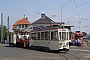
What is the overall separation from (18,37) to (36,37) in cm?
1375

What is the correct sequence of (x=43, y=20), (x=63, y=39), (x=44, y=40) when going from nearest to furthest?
(x=63, y=39) < (x=44, y=40) < (x=43, y=20)

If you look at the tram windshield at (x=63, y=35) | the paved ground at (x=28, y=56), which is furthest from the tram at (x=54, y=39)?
the paved ground at (x=28, y=56)

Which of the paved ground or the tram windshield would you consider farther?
the tram windshield

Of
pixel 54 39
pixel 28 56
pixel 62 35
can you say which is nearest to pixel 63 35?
pixel 62 35

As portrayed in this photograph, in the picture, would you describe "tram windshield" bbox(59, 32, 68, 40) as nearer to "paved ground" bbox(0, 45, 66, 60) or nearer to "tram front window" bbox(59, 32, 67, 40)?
"tram front window" bbox(59, 32, 67, 40)

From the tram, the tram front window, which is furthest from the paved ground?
the tram front window

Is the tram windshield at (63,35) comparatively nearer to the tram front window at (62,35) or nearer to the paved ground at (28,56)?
the tram front window at (62,35)

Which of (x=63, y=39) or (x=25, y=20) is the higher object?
(x=25, y=20)

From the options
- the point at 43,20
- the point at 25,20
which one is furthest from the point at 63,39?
the point at 25,20

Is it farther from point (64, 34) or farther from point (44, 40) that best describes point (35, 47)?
point (64, 34)

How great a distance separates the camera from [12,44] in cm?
5325

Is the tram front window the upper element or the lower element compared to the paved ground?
upper

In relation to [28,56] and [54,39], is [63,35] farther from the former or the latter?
[28,56]

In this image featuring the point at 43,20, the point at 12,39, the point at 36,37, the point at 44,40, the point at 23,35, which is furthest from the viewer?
the point at 43,20
